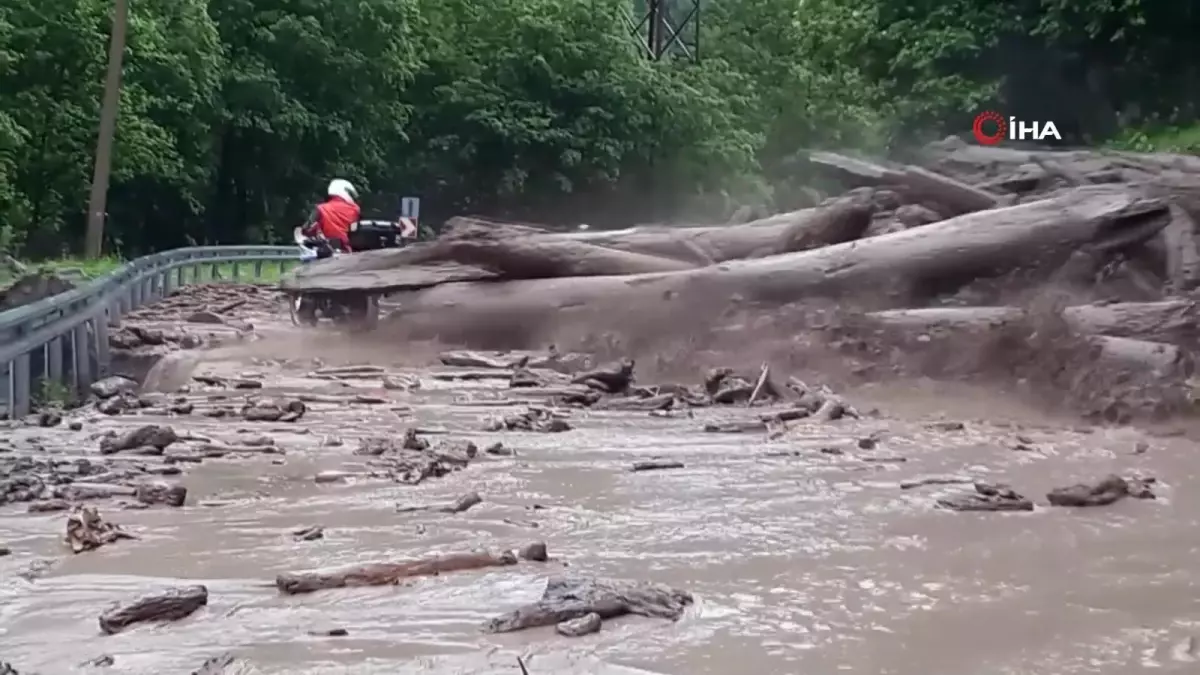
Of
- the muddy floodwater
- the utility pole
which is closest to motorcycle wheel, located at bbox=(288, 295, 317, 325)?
the muddy floodwater

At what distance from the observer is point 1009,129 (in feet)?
73.3

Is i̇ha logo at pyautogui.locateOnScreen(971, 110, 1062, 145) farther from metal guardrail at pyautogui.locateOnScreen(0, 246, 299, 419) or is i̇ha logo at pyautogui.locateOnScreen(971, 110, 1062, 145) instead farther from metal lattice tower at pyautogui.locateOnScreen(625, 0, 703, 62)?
metal lattice tower at pyautogui.locateOnScreen(625, 0, 703, 62)

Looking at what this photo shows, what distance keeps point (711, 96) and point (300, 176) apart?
12061 millimetres

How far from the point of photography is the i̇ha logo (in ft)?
72.3

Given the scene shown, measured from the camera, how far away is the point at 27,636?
12.3 feet

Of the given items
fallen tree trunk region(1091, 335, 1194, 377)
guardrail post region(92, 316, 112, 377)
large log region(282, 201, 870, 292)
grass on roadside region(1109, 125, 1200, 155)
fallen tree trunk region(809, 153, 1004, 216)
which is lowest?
guardrail post region(92, 316, 112, 377)

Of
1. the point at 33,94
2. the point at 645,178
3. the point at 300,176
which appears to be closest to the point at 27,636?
the point at 33,94

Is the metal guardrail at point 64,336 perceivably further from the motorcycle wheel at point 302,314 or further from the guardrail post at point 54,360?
the motorcycle wheel at point 302,314

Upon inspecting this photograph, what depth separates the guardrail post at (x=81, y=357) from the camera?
10.2 m

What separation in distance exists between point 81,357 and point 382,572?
6934 millimetres

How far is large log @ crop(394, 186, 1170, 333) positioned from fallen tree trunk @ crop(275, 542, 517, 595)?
21.9 ft

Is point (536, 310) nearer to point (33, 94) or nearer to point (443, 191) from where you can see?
point (33, 94)

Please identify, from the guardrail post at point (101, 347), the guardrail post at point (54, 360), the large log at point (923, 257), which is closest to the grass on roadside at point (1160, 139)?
the large log at point (923, 257)

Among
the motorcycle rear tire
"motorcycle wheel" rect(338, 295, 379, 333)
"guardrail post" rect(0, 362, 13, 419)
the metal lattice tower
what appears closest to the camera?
"guardrail post" rect(0, 362, 13, 419)
